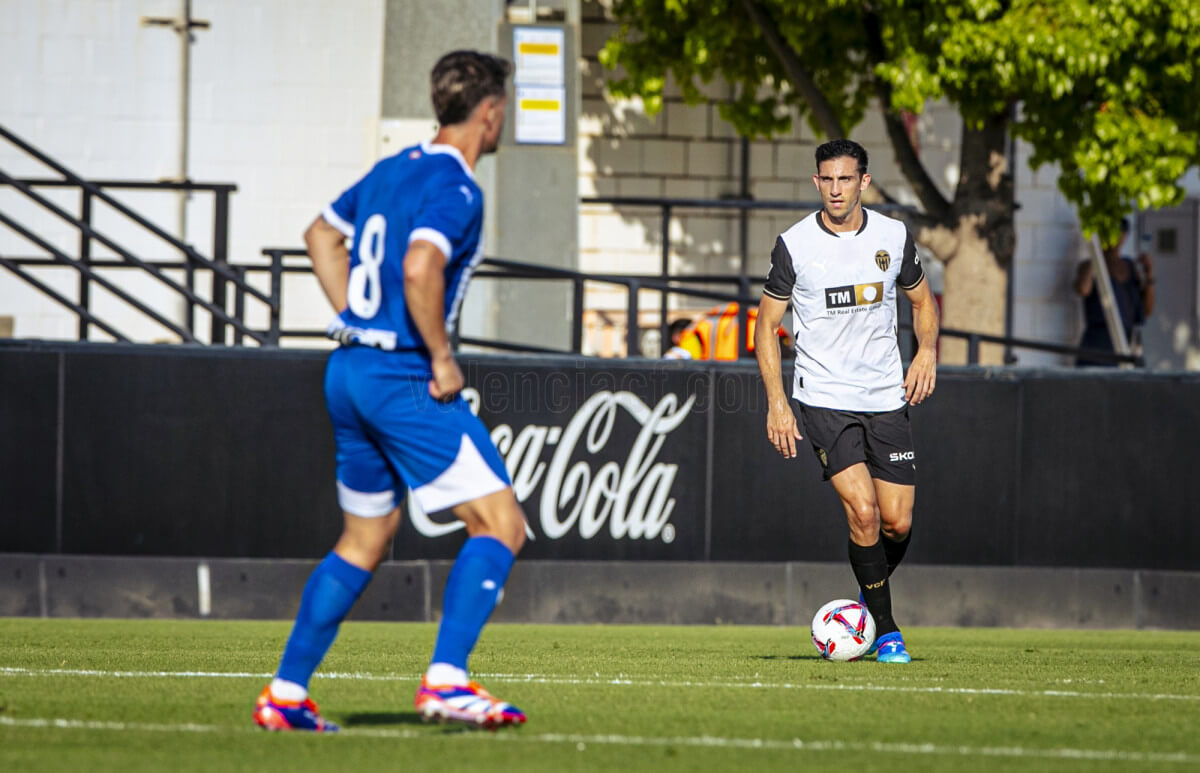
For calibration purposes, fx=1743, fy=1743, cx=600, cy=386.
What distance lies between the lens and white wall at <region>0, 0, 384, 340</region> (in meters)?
16.9

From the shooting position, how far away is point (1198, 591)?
12695mm

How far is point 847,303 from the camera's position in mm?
8094

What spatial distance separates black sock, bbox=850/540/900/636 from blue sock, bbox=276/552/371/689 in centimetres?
349

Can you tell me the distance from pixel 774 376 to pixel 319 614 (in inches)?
133

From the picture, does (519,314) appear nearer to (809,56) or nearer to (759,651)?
(809,56)

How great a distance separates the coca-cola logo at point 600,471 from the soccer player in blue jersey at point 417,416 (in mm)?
6709

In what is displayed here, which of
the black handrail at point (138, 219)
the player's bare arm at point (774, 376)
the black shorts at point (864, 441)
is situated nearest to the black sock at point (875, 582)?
the black shorts at point (864, 441)

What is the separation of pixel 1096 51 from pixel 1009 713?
373 inches

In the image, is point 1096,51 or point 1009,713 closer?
point 1009,713

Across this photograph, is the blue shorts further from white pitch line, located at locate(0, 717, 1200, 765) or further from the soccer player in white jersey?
the soccer player in white jersey

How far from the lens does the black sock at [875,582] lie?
8.16 metres

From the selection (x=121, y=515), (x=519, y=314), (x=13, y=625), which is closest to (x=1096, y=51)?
(x=519, y=314)

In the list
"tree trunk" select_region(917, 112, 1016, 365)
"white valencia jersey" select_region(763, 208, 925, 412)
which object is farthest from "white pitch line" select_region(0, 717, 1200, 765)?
"tree trunk" select_region(917, 112, 1016, 365)

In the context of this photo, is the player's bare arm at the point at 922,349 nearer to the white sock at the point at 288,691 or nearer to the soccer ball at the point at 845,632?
the soccer ball at the point at 845,632
